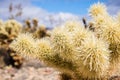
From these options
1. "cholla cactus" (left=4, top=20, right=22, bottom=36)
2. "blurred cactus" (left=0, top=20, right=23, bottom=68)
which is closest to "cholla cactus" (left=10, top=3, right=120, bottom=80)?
"blurred cactus" (left=0, top=20, right=23, bottom=68)

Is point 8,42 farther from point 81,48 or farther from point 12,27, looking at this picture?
point 81,48

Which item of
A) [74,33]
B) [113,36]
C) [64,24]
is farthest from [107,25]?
[64,24]

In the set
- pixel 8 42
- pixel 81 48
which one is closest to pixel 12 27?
pixel 8 42

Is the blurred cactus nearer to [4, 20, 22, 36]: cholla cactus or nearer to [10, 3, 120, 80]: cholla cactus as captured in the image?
[4, 20, 22, 36]: cholla cactus

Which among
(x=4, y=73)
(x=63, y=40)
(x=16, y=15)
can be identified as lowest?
(x=4, y=73)

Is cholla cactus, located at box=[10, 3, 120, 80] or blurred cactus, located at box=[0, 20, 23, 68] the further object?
blurred cactus, located at box=[0, 20, 23, 68]

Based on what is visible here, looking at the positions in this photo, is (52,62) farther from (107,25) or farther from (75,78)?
(107,25)

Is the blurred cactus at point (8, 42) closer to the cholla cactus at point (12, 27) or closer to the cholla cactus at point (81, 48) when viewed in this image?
the cholla cactus at point (12, 27)

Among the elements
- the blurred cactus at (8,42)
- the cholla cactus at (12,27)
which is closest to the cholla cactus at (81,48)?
the blurred cactus at (8,42)
